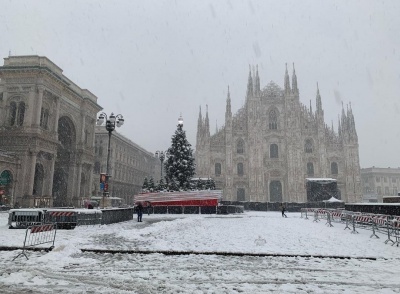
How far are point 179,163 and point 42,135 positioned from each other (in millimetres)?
15021

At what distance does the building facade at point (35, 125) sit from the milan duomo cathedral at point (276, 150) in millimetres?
23742

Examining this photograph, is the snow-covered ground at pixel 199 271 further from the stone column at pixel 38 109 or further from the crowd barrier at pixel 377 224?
the stone column at pixel 38 109

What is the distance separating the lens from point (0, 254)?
326 inches

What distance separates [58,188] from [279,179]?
3555 centimetres

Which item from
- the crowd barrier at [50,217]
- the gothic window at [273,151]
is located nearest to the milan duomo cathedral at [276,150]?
the gothic window at [273,151]

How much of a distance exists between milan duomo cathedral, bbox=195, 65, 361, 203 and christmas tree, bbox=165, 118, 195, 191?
67.3ft

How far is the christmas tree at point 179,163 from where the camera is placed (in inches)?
1380

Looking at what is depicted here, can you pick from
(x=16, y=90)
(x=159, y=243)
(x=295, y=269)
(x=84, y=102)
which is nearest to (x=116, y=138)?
(x=84, y=102)

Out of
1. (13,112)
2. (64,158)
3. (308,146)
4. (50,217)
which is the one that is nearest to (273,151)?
(308,146)

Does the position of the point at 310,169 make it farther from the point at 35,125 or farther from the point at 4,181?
the point at 4,181

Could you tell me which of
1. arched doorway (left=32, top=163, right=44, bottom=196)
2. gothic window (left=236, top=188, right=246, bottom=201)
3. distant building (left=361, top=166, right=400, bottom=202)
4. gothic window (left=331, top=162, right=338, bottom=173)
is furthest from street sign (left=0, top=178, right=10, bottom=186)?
distant building (left=361, top=166, right=400, bottom=202)

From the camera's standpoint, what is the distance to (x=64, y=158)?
42969 mm

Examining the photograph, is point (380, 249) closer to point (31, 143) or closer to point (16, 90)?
point (31, 143)

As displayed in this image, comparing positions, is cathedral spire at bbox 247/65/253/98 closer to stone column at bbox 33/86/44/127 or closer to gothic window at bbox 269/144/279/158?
gothic window at bbox 269/144/279/158
